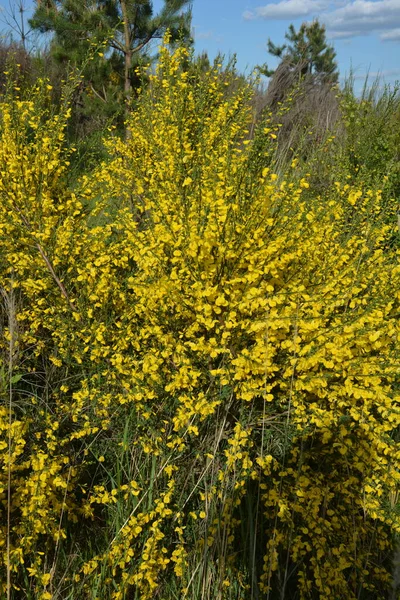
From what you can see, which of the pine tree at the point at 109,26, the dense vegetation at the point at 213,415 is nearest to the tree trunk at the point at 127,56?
the pine tree at the point at 109,26

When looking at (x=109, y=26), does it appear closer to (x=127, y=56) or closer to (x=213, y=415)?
(x=127, y=56)

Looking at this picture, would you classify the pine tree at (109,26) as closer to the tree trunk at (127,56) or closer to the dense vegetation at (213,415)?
the tree trunk at (127,56)

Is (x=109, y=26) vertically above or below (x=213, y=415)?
above

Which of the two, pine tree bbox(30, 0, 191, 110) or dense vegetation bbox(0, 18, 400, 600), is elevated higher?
pine tree bbox(30, 0, 191, 110)

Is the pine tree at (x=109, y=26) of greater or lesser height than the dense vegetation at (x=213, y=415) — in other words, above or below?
above

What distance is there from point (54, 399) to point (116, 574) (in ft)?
3.94

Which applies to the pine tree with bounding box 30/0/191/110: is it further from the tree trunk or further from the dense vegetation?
the dense vegetation

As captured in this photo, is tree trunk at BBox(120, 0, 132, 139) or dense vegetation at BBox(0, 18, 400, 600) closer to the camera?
dense vegetation at BBox(0, 18, 400, 600)

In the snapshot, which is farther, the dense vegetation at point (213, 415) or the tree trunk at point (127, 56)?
the tree trunk at point (127, 56)

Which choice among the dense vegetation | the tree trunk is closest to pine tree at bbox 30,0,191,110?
the tree trunk

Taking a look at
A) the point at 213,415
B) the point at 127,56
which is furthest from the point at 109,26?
the point at 213,415

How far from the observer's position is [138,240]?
2906 mm

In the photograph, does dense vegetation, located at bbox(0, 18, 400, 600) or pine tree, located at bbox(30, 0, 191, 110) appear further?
pine tree, located at bbox(30, 0, 191, 110)

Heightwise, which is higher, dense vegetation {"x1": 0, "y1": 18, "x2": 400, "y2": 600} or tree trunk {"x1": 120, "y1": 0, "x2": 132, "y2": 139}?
tree trunk {"x1": 120, "y1": 0, "x2": 132, "y2": 139}
